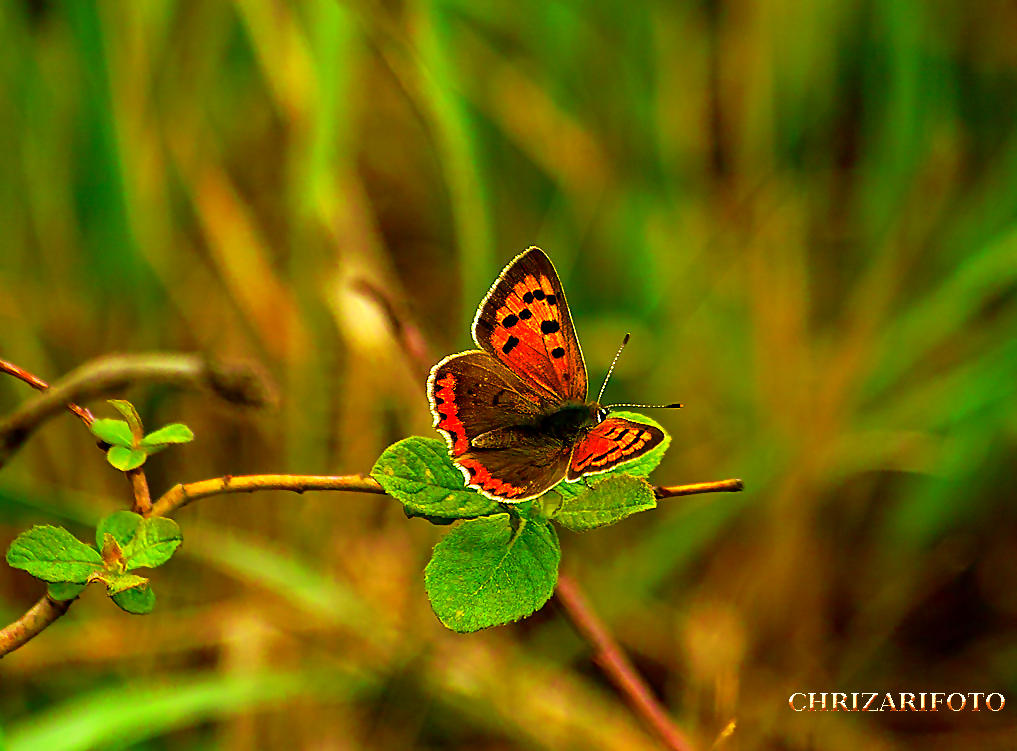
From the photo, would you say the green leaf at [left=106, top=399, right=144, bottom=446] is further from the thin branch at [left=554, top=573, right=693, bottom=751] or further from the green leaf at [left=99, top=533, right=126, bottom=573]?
the thin branch at [left=554, top=573, right=693, bottom=751]

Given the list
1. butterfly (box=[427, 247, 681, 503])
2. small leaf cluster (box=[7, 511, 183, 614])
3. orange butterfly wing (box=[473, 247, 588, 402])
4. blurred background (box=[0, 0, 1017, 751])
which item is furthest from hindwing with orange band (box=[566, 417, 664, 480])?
blurred background (box=[0, 0, 1017, 751])

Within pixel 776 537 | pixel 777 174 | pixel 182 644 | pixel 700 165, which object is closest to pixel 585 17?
pixel 700 165

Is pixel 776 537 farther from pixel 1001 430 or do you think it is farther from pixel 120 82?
pixel 120 82

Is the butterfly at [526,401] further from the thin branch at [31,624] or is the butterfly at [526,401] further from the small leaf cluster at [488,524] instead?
the thin branch at [31,624]

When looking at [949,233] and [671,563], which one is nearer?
[671,563]

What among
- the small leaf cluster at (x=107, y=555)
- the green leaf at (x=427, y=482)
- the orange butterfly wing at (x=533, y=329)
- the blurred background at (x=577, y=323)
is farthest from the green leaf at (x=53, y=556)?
the blurred background at (x=577, y=323)
